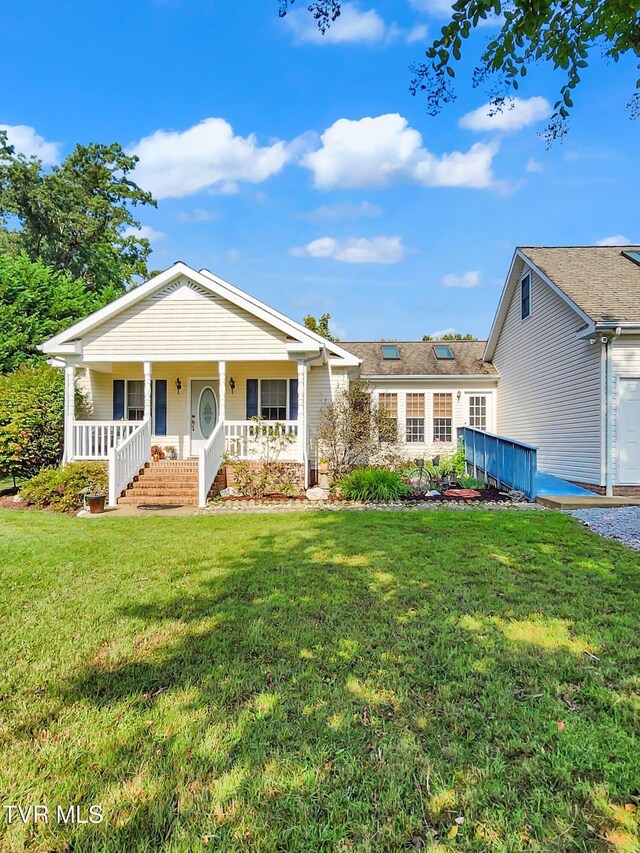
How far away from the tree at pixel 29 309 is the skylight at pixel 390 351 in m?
12.8

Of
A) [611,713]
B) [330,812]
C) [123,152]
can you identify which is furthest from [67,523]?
[123,152]

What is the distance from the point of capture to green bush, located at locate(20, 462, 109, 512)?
10000mm

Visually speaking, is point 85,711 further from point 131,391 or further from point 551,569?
point 131,391

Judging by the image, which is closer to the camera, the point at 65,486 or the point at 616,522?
the point at 616,522

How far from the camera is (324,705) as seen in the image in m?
2.63

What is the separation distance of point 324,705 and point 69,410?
11510 millimetres

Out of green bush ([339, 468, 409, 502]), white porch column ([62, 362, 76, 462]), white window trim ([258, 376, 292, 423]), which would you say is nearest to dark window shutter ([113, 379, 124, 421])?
white porch column ([62, 362, 76, 462])

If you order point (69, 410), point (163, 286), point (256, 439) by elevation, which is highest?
point (163, 286)

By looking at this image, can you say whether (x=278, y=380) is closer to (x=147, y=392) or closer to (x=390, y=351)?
(x=147, y=392)

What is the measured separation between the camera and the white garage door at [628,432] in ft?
34.1

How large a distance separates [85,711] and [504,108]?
20.0ft

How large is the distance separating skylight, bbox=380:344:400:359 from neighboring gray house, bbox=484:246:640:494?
12.4ft

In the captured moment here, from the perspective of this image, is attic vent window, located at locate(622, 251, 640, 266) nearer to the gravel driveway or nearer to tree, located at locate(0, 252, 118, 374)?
the gravel driveway

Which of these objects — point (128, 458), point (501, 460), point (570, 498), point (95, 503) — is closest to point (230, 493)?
point (128, 458)
